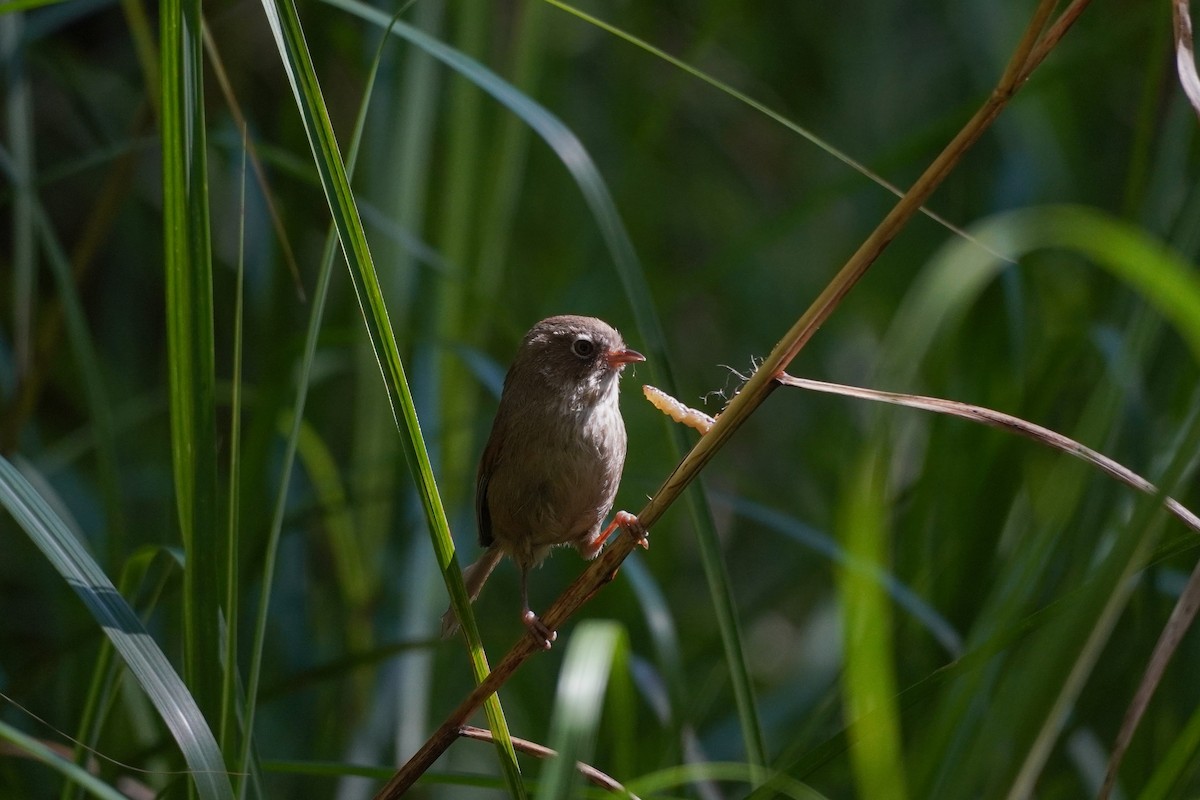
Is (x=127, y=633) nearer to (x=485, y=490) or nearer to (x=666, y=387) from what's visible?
(x=666, y=387)

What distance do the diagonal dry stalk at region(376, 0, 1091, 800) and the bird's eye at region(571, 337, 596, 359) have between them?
122 cm

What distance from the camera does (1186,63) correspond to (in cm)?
177

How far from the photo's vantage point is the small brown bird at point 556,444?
3031 mm

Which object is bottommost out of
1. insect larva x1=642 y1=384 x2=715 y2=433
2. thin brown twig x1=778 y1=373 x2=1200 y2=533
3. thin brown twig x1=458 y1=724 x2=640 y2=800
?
thin brown twig x1=458 y1=724 x2=640 y2=800

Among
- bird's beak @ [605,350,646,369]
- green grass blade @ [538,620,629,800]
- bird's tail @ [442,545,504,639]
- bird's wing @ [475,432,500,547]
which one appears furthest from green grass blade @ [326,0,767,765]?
bird's tail @ [442,545,504,639]

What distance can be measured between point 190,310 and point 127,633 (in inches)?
19.5

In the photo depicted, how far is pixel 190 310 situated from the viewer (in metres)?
1.80

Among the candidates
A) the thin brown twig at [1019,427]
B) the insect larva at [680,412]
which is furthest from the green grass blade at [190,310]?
the thin brown twig at [1019,427]

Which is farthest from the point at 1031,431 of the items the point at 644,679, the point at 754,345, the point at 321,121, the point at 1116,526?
the point at 754,345

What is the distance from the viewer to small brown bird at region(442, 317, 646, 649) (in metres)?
3.03

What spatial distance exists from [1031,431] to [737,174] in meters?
5.08

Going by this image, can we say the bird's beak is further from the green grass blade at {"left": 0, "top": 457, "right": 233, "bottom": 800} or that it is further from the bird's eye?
the green grass blade at {"left": 0, "top": 457, "right": 233, "bottom": 800}

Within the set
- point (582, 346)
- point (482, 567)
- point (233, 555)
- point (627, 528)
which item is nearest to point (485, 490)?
→ point (482, 567)

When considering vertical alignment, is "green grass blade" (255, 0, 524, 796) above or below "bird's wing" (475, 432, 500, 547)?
above
